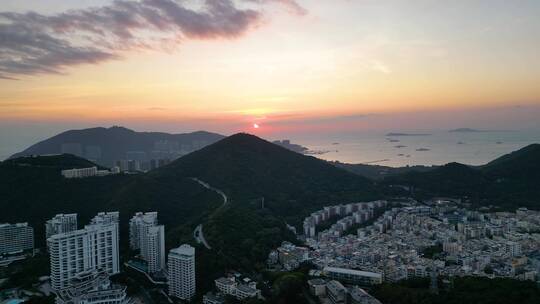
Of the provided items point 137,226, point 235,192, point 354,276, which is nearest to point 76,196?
point 137,226

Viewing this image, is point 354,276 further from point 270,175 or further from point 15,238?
point 270,175

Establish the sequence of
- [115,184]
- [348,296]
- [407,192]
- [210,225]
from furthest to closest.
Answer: [407,192] < [115,184] < [210,225] < [348,296]

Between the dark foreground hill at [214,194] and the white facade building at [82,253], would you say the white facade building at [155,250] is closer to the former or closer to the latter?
the white facade building at [82,253]

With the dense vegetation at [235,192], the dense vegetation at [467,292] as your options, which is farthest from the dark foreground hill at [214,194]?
the dense vegetation at [467,292]

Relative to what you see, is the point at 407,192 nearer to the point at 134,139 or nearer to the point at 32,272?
the point at 32,272

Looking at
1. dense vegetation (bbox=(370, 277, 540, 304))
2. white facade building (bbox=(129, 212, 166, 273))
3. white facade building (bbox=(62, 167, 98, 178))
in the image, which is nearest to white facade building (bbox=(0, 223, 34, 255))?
white facade building (bbox=(129, 212, 166, 273))

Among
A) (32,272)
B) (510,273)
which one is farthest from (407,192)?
(32,272)
